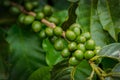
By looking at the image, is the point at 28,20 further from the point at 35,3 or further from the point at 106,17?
the point at 106,17

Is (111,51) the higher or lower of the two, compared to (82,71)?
higher

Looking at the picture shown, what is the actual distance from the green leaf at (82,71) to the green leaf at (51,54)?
214 millimetres

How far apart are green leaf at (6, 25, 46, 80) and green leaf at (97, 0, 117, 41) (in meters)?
0.41

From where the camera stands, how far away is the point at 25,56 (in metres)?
1.61

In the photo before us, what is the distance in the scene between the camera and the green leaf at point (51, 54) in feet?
4.78

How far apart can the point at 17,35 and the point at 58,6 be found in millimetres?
299

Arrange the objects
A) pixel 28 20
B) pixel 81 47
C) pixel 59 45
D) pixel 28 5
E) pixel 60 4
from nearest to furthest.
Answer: pixel 81 47 < pixel 59 45 < pixel 28 20 < pixel 28 5 < pixel 60 4

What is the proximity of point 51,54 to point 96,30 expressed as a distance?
23 cm

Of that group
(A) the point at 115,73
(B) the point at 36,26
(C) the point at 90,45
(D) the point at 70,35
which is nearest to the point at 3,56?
(B) the point at 36,26

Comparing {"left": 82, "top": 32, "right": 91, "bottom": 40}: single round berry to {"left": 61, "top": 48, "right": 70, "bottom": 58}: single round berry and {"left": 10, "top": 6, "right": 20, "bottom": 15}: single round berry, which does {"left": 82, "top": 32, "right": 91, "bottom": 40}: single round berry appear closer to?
{"left": 61, "top": 48, "right": 70, "bottom": 58}: single round berry

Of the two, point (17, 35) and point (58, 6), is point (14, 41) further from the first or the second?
point (58, 6)

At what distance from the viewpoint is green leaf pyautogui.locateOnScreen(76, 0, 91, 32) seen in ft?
4.40

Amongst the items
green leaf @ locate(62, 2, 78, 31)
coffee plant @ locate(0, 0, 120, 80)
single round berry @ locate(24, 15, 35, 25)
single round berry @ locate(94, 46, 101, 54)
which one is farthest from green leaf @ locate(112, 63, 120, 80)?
single round berry @ locate(24, 15, 35, 25)

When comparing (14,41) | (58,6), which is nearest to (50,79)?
(14,41)
